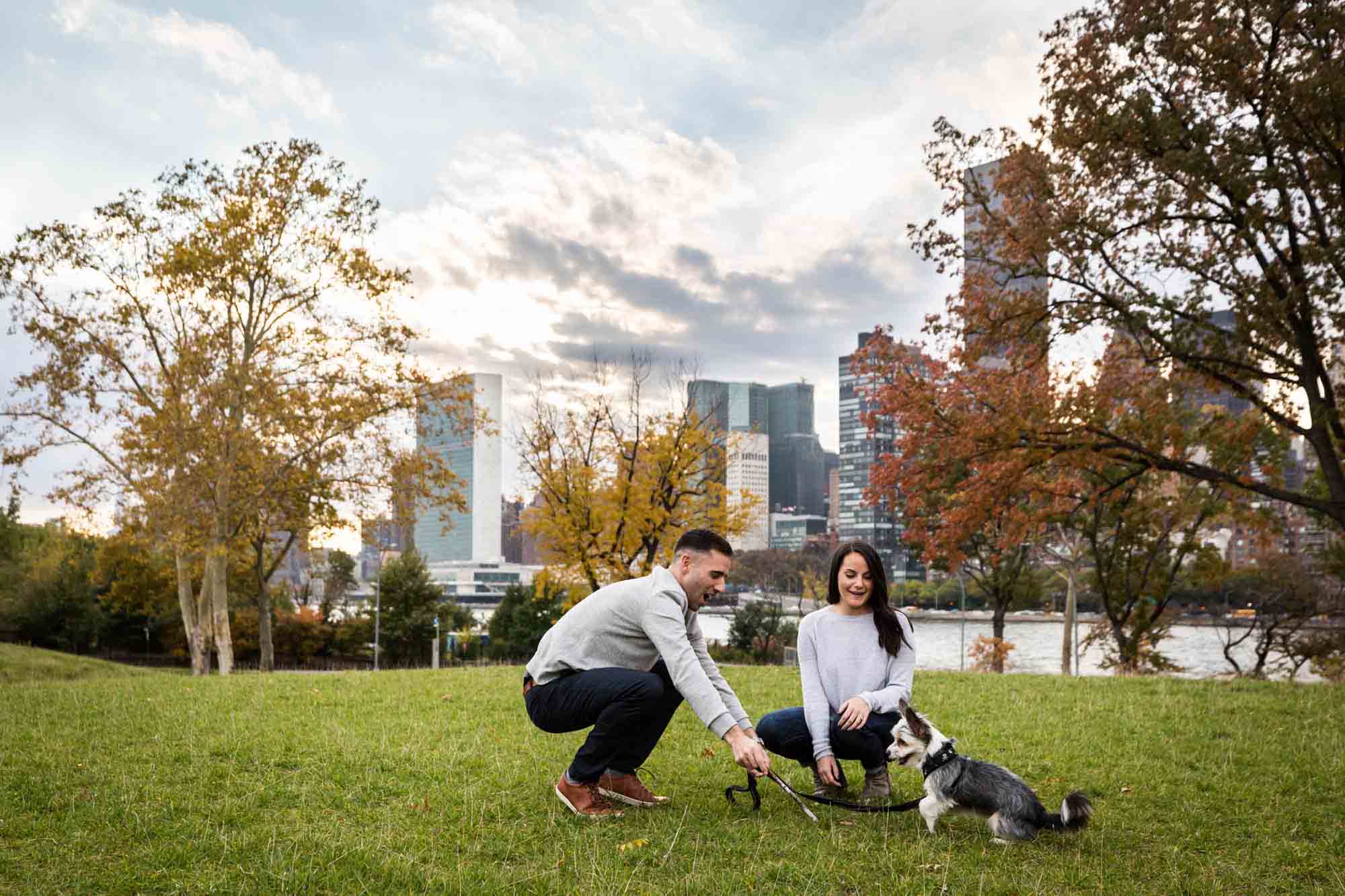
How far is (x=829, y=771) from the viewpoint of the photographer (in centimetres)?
453

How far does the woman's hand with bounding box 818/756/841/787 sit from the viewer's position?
4.51 m

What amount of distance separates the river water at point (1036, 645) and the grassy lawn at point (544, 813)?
19.4m

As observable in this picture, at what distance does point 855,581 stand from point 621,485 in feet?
55.7

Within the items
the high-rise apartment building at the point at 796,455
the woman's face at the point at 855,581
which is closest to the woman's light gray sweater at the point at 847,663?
the woman's face at the point at 855,581

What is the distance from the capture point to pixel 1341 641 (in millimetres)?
23266

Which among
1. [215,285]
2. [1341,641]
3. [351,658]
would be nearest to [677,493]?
[215,285]

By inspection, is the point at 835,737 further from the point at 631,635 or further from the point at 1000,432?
the point at 1000,432

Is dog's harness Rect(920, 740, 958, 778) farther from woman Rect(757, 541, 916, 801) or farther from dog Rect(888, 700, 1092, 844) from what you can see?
woman Rect(757, 541, 916, 801)

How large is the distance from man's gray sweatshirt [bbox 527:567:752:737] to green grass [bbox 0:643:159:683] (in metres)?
11.6

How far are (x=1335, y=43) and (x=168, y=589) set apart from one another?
4143 centimetres

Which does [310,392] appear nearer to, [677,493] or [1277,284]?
[677,493]

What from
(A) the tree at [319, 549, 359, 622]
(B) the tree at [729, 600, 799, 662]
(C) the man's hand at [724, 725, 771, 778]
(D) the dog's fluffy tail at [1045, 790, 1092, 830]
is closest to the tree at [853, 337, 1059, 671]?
(D) the dog's fluffy tail at [1045, 790, 1092, 830]

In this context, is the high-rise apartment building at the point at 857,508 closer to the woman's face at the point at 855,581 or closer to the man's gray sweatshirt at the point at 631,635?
the woman's face at the point at 855,581

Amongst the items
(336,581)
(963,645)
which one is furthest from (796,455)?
(963,645)
